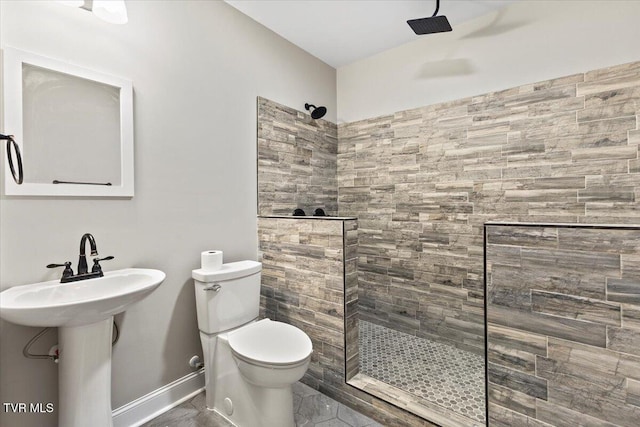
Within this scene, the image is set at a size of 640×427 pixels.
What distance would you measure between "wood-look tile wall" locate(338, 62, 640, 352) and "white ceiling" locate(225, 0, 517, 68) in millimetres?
666

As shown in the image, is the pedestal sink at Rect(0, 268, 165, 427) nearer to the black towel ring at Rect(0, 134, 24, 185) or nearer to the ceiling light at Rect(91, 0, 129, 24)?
the black towel ring at Rect(0, 134, 24, 185)

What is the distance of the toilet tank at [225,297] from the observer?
1.74 metres

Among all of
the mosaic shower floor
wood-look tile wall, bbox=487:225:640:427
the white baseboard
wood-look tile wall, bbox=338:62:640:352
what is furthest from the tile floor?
wood-look tile wall, bbox=338:62:640:352

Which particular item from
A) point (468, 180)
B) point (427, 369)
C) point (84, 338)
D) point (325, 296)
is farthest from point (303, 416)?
point (468, 180)

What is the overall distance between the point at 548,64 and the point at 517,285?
1.75m

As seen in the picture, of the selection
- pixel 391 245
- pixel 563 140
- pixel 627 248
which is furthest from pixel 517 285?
pixel 391 245

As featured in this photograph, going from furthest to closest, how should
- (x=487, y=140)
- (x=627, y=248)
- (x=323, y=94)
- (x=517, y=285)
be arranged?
(x=323, y=94), (x=487, y=140), (x=517, y=285), (x=627, y=248)

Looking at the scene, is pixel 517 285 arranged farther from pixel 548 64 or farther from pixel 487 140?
pixel 548 64

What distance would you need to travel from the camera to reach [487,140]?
89.7 inches

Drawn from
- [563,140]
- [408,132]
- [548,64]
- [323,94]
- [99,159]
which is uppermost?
[323,94]

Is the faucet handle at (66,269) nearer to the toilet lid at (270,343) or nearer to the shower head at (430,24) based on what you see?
the toilet lid at (270,343)

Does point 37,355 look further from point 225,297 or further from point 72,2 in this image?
point 72,2

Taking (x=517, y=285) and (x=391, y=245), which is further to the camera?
(x=391, y=245)

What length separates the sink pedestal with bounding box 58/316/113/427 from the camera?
1.26m
